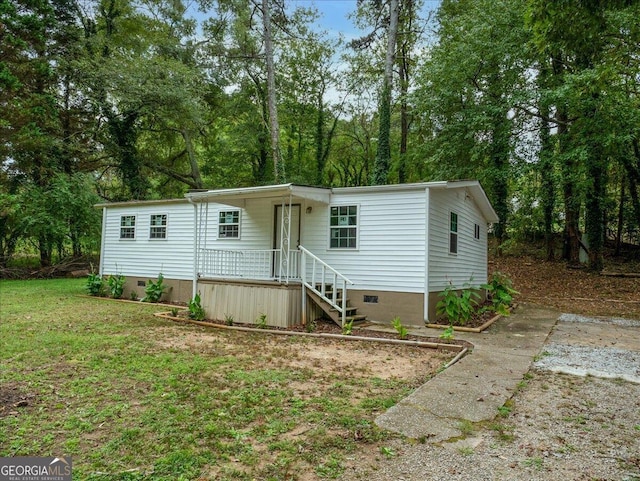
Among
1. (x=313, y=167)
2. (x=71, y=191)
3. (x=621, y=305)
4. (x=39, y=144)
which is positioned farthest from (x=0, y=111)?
(x=621, y=305)

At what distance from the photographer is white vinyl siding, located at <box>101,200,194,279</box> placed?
12164mm

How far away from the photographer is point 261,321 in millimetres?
8484

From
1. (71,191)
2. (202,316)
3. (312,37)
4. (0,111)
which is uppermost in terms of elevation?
(312,37)

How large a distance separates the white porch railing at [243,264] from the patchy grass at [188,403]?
2917mm

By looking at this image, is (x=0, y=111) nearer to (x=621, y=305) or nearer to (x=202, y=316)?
(x=202, y=316)

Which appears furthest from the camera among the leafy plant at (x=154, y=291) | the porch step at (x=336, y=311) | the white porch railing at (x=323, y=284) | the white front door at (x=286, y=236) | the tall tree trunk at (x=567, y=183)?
the tall tree trunk at (x=567, y=183)

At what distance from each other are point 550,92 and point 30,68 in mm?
19694

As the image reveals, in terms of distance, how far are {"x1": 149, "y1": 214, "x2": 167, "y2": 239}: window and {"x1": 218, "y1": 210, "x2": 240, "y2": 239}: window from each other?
2.26m

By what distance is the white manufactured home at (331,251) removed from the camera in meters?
8.58

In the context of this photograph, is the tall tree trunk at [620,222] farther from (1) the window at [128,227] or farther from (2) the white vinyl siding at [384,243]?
(1) the window at [128,227]

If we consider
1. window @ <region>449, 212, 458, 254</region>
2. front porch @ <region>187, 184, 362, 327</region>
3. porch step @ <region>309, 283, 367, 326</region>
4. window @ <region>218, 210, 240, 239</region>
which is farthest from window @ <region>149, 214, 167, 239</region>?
window @ <region>449, 212, 458, 254</region>

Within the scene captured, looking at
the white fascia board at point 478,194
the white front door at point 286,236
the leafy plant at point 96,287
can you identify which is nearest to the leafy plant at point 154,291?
the leafy plant at point 96,287

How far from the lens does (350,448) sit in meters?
2.98

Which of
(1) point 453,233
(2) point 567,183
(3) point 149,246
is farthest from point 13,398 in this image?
(2) point 567,183
